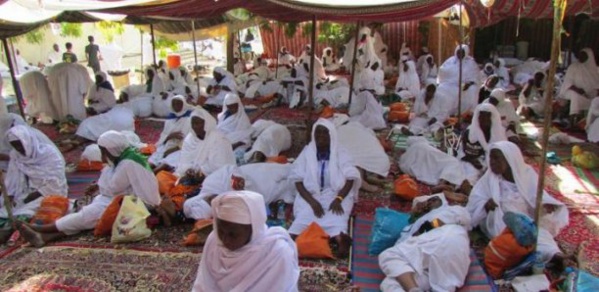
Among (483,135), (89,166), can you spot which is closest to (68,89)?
(89,166)

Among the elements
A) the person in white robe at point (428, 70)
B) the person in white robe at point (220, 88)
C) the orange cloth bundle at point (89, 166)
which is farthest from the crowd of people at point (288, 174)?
the person in white robe at point (428, 70)

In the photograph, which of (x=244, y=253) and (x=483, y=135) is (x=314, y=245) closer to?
(x=244, y=253)

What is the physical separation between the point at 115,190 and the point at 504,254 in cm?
330

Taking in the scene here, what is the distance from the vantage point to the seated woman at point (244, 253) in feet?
7.99

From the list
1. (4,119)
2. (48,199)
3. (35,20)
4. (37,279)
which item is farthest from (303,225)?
(35,20)

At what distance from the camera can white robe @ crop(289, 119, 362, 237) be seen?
4.30m

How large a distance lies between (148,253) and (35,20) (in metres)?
4.50

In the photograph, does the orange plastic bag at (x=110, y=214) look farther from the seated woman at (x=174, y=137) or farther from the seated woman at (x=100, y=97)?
the seated woman at (x=100, y=97)

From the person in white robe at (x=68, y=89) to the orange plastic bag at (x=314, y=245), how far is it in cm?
716

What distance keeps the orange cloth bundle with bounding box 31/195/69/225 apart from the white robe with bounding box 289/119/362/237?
222 centimetres

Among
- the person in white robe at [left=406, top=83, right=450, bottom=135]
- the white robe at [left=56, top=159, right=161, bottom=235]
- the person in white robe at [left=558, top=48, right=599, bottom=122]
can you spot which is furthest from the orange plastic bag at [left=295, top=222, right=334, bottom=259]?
the person in white robe at [left=558, top=48, right=599, bottom=122]

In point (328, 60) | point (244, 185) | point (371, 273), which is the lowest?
point (371, 273)

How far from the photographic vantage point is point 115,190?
438cm

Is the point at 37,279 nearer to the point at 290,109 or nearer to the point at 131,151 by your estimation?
the point at 131,151
